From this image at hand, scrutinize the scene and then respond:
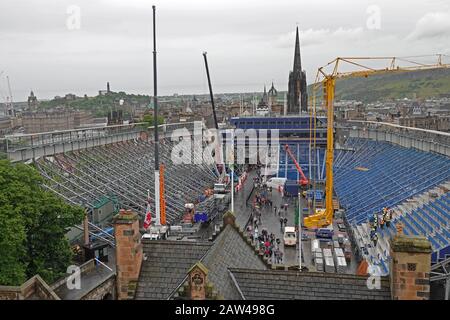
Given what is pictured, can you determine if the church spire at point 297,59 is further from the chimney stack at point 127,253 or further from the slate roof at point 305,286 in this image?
the chimney stack at point 127,253

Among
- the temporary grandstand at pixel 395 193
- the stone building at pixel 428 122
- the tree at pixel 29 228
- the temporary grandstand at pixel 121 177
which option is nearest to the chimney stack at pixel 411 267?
the temporary grandstand at pixel 395 193

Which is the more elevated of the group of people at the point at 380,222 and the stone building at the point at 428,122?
the stone building at the point at 428,122

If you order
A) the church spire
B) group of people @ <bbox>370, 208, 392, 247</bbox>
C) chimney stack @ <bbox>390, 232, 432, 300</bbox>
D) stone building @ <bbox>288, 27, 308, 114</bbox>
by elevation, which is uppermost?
the church spire

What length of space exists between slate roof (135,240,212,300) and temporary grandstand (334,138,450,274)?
14790mm

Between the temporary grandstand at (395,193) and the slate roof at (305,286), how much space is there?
13375 mm

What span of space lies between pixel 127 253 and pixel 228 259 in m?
3.18

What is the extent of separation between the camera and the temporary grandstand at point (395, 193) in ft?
91.5

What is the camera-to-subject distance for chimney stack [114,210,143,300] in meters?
13.0

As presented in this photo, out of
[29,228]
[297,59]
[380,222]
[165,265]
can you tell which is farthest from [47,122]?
[165,265]

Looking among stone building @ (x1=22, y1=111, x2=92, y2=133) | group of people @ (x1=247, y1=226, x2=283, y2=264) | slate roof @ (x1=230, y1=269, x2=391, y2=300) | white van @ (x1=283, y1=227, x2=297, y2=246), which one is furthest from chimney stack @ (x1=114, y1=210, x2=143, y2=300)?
stone building @ (x1=22, y1=111, x2=92, y2=133)

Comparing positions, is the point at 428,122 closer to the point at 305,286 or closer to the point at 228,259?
the point at 228,259

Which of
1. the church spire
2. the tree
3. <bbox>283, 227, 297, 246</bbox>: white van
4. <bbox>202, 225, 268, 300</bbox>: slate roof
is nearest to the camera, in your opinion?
<bbox>202, 225, 268, 300</bbox>: slate roof

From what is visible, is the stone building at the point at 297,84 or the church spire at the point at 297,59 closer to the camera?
the stone building at the point at 297,84

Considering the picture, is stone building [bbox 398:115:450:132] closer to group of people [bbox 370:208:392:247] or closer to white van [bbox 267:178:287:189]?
white van [bbox 267:178:287:189]
